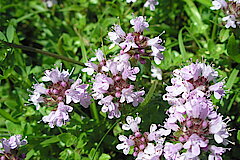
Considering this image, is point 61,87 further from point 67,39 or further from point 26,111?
point 67,39

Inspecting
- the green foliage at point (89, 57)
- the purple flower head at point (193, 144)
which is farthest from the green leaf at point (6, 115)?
the purple flower head at point (193, 144)

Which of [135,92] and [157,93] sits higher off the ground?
[135,92]

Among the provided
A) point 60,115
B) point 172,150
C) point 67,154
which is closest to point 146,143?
point 172,150

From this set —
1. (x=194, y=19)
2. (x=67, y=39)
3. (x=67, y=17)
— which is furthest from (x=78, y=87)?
(x=67, y=17)

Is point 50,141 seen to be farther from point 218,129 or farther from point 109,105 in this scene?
point 218,129

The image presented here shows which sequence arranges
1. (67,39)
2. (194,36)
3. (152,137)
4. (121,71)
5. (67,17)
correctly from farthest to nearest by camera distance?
(67,17)
(67,39)
(194,36)
(121,71)
(152,137)

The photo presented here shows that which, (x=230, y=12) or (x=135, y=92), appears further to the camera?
(x=230, y=12)

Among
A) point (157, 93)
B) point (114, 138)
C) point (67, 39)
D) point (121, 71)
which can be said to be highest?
point (121, 71)
